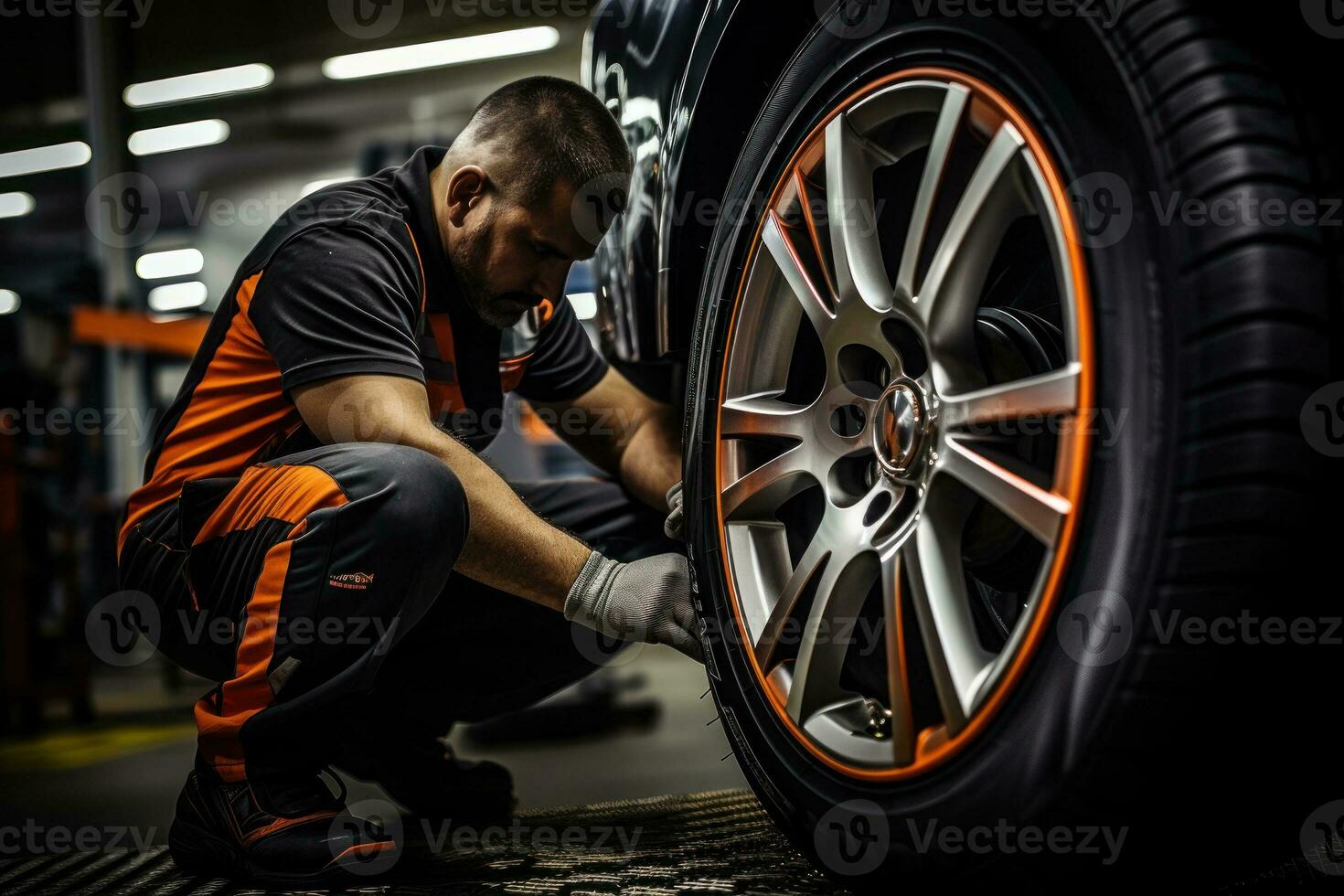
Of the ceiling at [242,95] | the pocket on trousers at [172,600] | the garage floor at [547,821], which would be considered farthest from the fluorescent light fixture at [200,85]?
the pocket on trousers at [172,600]

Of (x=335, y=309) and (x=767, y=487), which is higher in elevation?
(x=335, y=309)

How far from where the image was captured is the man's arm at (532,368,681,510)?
6.04 ft

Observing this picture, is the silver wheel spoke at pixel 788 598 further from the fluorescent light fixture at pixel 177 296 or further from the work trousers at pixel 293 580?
the fluorescent light fixture at pixel 177 296

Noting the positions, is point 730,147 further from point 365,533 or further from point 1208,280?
point 1208,280

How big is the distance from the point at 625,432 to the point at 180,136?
382 inches

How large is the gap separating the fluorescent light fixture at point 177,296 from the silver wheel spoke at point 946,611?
43.9ft

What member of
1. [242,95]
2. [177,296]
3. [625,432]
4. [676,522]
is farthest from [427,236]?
[177,296]

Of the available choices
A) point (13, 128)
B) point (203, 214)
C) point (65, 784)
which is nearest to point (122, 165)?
point (13, 128)

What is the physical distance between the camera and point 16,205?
11.4 meters

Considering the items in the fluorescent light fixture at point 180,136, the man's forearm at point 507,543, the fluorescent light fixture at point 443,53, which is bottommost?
the man's forearm at point 507,543

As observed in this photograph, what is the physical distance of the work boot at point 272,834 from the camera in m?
1.18

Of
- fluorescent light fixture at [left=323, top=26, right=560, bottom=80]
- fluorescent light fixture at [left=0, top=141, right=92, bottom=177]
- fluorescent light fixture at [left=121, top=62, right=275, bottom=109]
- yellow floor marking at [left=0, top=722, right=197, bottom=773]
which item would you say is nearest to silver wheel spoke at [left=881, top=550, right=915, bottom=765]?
yellow floor marking at [left=0, top=722, right=197, bottom=773]

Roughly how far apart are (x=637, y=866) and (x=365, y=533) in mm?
502

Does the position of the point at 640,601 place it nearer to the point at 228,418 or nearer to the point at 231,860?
the point at 231,860
